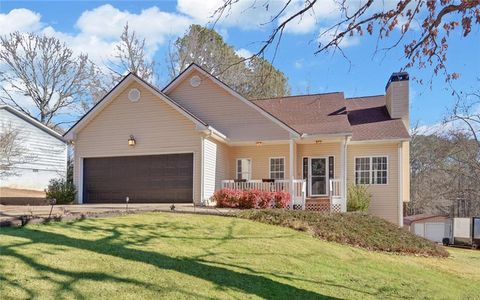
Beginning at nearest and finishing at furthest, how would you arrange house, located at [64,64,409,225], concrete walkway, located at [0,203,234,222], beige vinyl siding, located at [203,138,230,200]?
concrete walkway, located at [0,203,234,222], beige vinyl siding, located at [203,138,230,200], house, located at [64,64,409,225]

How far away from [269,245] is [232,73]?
22094 millimetres

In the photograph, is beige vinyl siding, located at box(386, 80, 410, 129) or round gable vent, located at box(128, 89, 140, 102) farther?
beige vinyl siding, located at box(386, 80, 410, 129)

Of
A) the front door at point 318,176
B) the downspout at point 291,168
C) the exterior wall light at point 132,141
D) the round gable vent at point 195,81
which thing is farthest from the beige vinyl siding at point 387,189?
the exterior wall light at point 132,141

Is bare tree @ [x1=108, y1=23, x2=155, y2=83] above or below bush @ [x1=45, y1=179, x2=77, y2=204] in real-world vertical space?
above

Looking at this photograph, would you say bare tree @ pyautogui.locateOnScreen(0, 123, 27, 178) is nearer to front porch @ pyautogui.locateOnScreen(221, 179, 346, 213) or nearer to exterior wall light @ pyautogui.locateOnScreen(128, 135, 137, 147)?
exterior wall light @ pyautogui.locateOnScreen(128, 135, 137, 147)

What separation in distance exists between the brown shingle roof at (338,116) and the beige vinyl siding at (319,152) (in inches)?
32.5

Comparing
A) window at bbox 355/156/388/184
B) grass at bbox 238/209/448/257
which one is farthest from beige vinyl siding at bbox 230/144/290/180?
grass at bbox 238/209/448/257

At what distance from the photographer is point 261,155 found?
62.5 feet

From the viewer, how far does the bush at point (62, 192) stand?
17.7 meters

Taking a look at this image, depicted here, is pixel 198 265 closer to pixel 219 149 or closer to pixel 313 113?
pixel 219 149

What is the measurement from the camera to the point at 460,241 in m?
25.2

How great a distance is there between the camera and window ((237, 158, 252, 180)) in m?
19.3

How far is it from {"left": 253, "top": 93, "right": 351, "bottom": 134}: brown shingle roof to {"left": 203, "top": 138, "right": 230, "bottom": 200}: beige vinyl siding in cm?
330

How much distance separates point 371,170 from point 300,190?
3734 mm
